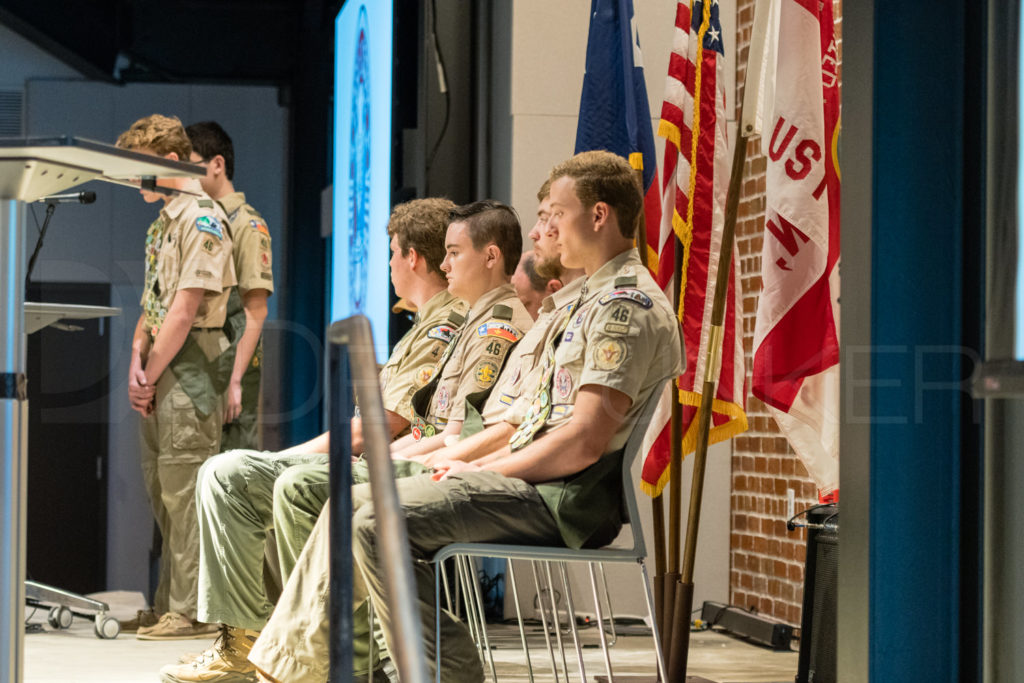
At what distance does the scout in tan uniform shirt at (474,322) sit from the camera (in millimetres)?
2797

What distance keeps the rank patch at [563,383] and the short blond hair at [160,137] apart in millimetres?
2035

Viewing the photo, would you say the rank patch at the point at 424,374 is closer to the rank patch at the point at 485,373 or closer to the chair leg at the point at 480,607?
the rank patch at the point at 485,373

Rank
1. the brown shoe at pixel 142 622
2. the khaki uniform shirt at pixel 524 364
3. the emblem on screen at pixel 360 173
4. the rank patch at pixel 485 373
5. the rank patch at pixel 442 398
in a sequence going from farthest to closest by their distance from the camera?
1. the emblem on screen at pixel 360 173
2. the brown shoe at pixel 142 622
3. the rank patch at pixel 442 398
4. the rank patch at pixel 485 373
5. the khaki uniform shirt at pixel 524 364

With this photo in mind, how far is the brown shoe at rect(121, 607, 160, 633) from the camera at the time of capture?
392 centimetres

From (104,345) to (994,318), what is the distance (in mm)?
4762

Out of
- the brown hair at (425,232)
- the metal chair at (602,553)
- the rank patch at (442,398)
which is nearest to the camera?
the metal chair at (602,553)

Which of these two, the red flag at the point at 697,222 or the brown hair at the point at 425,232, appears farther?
the brown hair at the point at 425,232

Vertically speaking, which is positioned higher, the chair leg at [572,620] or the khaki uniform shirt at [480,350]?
the khaki uniform shirt at [480,350]

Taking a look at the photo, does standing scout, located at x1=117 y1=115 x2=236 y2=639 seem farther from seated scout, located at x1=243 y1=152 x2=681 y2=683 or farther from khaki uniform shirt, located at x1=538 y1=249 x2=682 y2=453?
khaki uniform shirt, located at x1=538 y1=249 x2=682 y2=453

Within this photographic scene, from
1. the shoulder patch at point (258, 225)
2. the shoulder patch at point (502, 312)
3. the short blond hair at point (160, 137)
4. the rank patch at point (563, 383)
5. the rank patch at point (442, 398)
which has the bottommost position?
the rank patch at point (442, 398)

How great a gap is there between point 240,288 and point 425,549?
2257 mm

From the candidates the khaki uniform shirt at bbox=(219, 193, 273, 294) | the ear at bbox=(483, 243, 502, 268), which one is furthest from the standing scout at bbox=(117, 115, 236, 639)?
the ear at bbox=(483, 243, 502, 268)

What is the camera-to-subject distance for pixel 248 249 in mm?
4148

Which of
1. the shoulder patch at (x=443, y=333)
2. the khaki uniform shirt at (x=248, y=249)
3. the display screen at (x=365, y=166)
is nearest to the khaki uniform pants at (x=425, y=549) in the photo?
the shoulder patch at (x=443, y=333)
